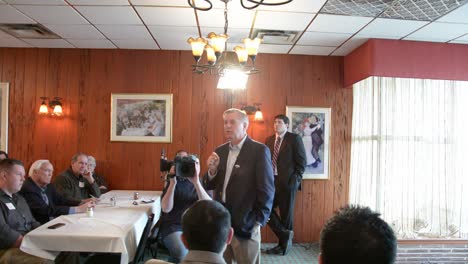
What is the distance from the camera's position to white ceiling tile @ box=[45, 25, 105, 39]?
3941mm

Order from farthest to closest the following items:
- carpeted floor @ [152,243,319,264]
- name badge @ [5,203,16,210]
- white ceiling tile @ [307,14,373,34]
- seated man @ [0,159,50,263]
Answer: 1. carpeted floor @ [152,243,319,264]
2. white ceiling tile @ [307,14,373,34]
3. name badge @ [5,203,16,210]
4. seated man @ [0,159,50,263]

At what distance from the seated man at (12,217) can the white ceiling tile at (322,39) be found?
323 cm

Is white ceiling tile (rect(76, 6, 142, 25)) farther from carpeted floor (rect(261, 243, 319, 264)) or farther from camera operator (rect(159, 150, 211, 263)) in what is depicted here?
carpeted floor (rect(261, 243, 319, 264))

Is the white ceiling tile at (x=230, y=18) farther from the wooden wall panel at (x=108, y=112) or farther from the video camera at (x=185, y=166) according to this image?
the video camera at (x=185, y=166)

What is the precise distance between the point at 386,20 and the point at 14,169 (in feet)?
11.9

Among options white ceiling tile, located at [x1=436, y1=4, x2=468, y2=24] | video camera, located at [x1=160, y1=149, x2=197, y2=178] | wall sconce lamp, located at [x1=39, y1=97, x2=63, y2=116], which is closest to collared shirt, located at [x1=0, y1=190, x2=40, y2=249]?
video camera, located at [x1=160, y1=149, x2=197, y2=178]

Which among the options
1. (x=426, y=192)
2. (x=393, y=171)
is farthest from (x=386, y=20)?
(x=426, y=192)

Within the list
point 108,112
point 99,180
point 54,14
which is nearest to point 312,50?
point 108,112

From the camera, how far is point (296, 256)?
4238 millimetres

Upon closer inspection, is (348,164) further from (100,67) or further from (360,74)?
(100,67)

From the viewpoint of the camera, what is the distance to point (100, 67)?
16.1 feet

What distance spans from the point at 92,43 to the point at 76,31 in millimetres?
504

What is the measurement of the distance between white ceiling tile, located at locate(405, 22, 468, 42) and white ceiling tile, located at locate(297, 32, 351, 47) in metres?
0.75

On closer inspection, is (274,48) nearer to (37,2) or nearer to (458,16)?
(458,16)
